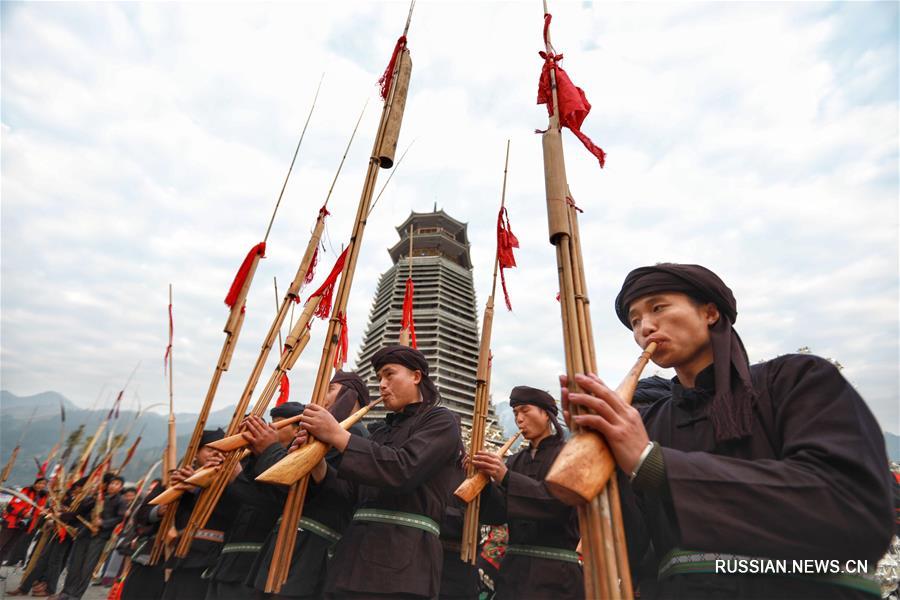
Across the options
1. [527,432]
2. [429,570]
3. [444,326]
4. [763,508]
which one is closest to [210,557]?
[429,570]

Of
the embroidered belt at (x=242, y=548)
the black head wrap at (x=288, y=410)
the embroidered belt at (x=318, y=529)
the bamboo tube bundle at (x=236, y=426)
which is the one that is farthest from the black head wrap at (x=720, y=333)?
the black head wrap at (x=288, y=410)

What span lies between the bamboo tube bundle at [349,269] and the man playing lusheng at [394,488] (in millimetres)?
259

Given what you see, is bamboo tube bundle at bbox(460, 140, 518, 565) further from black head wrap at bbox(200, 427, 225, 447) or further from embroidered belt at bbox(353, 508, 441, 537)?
black head wrap at bbox(200, 427, 225, 447)

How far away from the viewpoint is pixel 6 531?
34.0 feet

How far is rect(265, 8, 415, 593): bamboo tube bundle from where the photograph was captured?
225 centimetres

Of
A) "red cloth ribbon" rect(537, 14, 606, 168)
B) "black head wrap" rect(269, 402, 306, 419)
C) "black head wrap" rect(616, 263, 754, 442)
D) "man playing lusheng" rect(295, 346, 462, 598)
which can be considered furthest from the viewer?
"black head wrap" rect(269, 402, 306, 419)

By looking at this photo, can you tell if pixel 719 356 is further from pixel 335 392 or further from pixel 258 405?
pixel 335 392

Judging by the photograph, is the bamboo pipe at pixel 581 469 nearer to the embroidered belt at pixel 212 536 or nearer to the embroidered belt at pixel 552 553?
the embroidered belt at pixel 552 553

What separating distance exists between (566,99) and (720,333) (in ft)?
4.43

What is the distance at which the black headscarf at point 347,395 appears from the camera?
4.78 m

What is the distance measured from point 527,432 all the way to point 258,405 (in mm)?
2345

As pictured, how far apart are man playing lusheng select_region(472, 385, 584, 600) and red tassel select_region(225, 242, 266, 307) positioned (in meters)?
2.93

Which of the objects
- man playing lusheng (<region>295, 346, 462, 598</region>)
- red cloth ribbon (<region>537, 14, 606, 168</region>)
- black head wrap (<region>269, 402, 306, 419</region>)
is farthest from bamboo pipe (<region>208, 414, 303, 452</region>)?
red cloth ribbon (<region>537, 14, 606, 168</region>)

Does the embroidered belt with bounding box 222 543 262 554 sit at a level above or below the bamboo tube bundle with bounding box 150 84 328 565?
below
